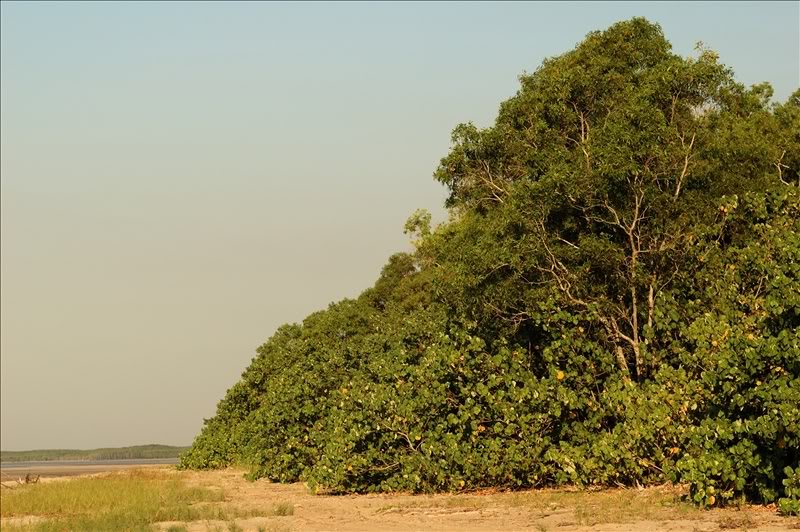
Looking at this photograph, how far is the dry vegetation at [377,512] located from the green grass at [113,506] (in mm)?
28

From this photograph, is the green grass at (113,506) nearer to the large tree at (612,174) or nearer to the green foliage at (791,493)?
the large tree at (612,174)

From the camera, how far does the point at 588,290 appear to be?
2322 centimetres

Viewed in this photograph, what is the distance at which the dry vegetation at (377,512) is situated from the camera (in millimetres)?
17062

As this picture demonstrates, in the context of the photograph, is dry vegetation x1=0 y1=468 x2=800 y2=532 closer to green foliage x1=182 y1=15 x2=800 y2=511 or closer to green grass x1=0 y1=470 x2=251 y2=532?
green grass x1=0 y1=470 x2=251 y2=532

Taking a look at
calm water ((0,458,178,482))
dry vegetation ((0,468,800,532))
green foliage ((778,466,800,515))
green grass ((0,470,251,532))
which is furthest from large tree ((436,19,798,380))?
calm water ((0,458,178,482))

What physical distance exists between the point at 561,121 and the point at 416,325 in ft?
23.9

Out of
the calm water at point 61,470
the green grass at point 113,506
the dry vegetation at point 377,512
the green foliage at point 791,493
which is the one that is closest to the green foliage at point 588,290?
the dry vegetation at point 377,512

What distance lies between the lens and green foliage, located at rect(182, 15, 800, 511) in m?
21.2

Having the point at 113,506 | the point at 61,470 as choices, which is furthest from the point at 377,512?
the point at 61,470

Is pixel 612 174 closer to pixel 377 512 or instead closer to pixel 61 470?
pixel 377 512

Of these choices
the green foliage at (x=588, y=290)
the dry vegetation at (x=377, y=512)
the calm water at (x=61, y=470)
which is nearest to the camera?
the dry vegetation at (x=377, y=512)

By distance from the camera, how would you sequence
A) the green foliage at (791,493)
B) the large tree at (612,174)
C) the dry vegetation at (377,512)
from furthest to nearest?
the large tree at (612,174), the dry vegetation at (377,512), the green foliage at (791,493)

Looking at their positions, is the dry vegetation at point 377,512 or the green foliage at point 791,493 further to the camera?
the dry vegetation at point 377,512

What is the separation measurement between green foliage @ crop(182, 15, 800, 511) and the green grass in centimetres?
400
